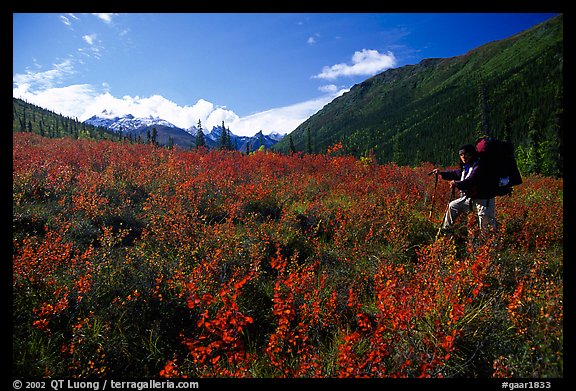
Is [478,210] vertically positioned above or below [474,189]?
below

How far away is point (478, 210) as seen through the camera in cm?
515

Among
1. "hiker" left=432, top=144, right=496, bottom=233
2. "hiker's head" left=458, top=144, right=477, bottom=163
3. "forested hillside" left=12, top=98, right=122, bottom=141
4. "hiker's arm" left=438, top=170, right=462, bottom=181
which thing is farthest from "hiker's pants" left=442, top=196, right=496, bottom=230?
"forested hillside" left=12, top=98, right=122, bottom=141

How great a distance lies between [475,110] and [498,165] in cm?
11964

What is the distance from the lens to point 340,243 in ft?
17.4

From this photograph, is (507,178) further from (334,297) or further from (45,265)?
(45,265)

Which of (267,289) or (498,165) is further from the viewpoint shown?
(498,165)

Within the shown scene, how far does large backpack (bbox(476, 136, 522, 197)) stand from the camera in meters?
4.77

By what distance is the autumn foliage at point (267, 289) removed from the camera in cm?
288

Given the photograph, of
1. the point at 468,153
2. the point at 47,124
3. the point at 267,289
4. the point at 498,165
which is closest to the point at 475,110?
the point at 468,153

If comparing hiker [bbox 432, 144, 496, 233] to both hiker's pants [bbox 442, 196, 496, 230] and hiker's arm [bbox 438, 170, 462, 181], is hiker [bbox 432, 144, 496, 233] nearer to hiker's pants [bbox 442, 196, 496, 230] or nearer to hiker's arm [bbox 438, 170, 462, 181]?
hiker's pants [bbox 442, 196, 496, 230]

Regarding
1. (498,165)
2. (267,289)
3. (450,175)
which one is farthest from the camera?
(450,175)

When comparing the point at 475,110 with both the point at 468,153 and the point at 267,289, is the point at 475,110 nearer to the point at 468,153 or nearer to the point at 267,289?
the point at 468,153

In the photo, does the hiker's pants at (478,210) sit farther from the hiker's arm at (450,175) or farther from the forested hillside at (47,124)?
the forested hillside at (47,124)

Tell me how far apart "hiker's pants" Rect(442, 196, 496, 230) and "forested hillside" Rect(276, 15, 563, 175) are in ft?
110
